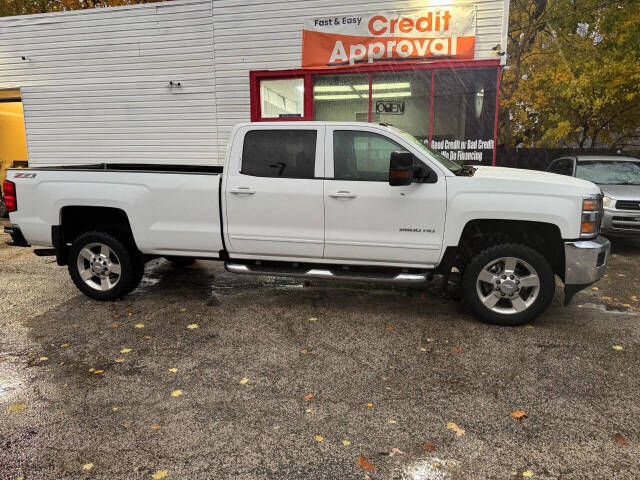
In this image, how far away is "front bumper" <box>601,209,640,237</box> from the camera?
796cm

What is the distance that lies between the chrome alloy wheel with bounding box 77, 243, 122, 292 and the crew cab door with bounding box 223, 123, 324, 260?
146 cm

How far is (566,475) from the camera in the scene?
102 inches

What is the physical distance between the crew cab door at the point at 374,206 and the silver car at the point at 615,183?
190 inches

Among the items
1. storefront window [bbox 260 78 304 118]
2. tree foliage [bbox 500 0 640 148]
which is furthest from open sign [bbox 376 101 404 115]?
tree foliage [bbox 500 0 640 148]

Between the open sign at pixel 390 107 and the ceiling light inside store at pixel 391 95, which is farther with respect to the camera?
the open sign at pixel 390 107

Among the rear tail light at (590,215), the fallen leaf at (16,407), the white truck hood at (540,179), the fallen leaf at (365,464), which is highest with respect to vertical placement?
the white truck hood at (540,179)

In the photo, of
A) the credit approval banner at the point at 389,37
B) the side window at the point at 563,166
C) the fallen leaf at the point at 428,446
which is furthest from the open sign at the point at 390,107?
the fallen leaf at the point at 428,446

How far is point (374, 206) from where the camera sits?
480 cm

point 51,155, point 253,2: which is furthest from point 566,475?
point 51,155

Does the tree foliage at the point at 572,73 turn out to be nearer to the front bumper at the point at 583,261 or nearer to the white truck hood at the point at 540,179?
the white truck hood at the point at 540,179

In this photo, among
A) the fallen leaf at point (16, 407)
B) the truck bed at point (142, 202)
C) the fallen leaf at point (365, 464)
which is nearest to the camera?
the fallen leaf at point (365, 464)

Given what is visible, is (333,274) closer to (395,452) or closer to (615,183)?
(395,452)

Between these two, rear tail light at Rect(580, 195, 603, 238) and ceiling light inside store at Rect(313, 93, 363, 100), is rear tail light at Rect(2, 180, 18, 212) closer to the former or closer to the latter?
rear tail light at Rect(580, 195, 603, 238)

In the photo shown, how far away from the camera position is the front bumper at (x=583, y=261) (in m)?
4.45
